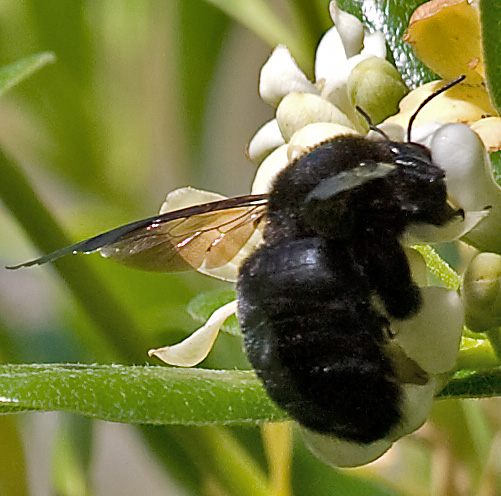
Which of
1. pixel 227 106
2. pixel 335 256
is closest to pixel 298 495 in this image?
pixel 335 256

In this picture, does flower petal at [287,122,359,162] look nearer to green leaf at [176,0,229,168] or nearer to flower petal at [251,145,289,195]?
flower petal at [251,145,289,195]

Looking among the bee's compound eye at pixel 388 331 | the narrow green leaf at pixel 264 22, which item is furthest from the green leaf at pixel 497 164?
the narrow green leaf at pixel 264 22

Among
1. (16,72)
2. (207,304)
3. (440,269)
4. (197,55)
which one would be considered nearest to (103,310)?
(207,304)

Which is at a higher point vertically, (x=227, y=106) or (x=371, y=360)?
(x=371, y=360)

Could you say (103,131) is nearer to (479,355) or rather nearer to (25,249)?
(25,249)

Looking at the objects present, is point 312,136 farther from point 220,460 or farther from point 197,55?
point 197,55

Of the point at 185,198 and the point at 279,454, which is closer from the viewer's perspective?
the point at 185,198
